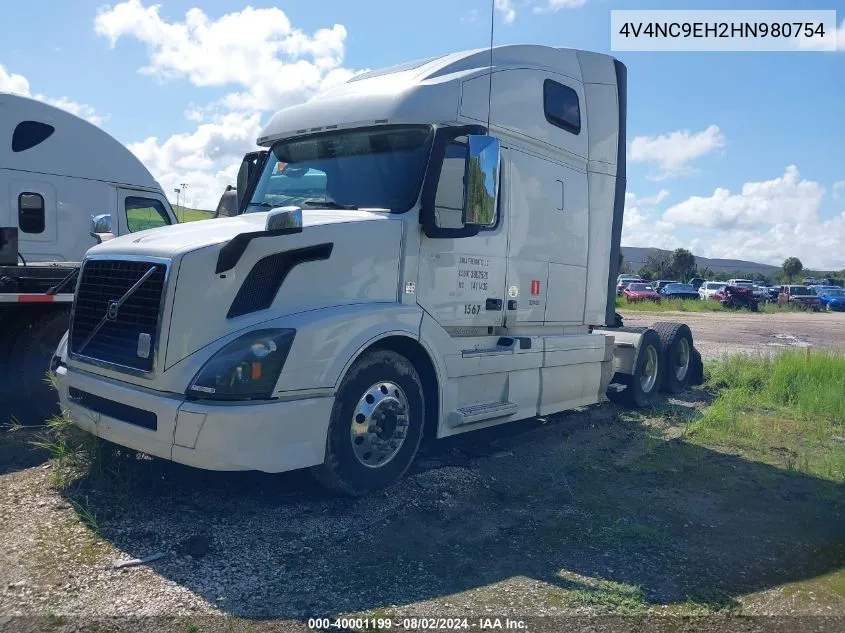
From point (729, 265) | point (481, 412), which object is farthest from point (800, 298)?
point (729, 265)

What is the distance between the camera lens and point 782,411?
887cm

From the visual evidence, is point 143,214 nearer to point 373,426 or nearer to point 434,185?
point 434,185

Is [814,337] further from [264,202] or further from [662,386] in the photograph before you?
[264,202]

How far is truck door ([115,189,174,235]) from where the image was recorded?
9656 mm

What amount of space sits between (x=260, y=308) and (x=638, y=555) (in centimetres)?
273

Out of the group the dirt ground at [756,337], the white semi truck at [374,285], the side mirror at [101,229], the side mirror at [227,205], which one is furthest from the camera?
the dirt ground at [756,337]

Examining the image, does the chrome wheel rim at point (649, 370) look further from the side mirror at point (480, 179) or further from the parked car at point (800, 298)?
the parked car at point (800, 298)

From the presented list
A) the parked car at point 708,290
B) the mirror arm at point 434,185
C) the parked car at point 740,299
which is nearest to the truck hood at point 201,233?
the mirror arm at point 434,185

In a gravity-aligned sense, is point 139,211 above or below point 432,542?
above

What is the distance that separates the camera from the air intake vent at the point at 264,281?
177 inches

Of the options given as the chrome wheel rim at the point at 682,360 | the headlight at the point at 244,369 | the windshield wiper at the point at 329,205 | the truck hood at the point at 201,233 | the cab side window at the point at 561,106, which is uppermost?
the cab side window at the point at 561,106

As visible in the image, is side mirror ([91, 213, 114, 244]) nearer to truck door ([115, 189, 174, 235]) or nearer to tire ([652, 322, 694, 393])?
truck door ([115, 189, 174, 235])

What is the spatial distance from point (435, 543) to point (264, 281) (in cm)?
193

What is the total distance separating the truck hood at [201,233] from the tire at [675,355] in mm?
5928
